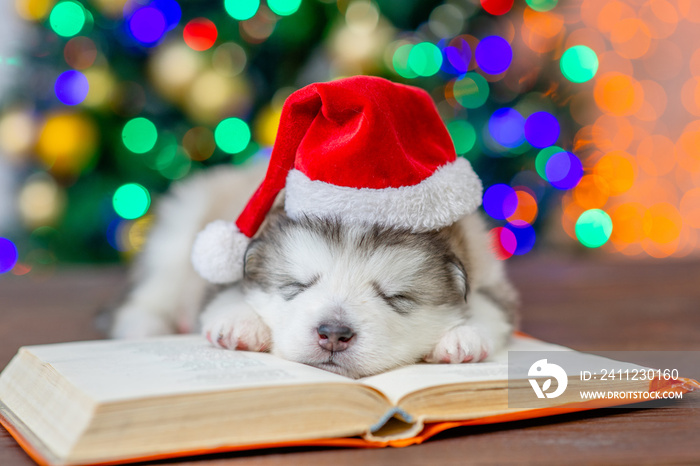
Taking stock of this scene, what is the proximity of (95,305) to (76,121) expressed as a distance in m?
1.30

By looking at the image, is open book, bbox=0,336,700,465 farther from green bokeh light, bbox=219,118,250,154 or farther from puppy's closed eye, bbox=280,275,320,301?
green bokeh light, bbox=219,118,250,154

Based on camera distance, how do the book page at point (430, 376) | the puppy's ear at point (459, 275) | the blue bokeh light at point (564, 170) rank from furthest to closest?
the blue bokeh light at point (564, 170) → the puppy's ear at point (459, 275) → the book page at point (430, 376)

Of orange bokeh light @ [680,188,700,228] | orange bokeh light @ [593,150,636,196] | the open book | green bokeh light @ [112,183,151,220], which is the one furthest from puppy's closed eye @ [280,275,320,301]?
orange bokeh light @ [680,188,700,228]

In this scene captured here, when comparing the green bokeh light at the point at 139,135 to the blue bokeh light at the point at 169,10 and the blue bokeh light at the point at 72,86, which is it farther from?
the blue bokeh light at the point at 169,10

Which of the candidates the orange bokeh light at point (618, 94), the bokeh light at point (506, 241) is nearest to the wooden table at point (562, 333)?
the bokeh light at point (506, 241)

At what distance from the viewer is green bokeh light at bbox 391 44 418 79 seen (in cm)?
368

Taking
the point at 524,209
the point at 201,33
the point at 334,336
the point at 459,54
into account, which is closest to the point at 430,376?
the point at 334,336

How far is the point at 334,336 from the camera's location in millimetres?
1385

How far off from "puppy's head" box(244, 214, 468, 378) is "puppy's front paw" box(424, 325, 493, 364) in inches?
1.2

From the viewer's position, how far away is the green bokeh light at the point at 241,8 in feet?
11.8

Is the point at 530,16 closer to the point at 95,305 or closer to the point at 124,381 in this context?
the point at 95,305

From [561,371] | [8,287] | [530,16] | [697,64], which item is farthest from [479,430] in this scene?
[697,64]

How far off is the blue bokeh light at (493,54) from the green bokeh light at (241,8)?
4.68 ft

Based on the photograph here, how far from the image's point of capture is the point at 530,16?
4.26m
